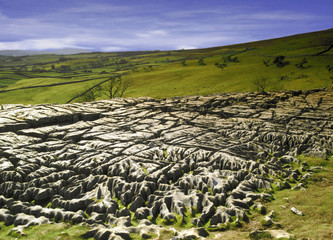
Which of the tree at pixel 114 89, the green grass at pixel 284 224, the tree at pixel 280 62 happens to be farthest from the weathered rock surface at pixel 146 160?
the tree at pixel 280 62

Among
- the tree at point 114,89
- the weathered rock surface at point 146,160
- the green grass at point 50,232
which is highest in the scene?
the tree at point 114,89

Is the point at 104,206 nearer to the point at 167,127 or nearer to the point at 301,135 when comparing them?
the point at 167,127

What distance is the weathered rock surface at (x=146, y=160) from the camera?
2405 centimetres

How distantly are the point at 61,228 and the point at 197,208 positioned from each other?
46.2 ft

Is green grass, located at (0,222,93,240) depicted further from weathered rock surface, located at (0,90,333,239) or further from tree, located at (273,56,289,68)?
tree, located at (273,56,289,68)

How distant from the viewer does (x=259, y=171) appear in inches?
1180

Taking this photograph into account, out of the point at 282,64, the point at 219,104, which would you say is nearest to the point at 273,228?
the point at 219,104

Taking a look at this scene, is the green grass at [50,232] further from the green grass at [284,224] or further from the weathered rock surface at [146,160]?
the weathered rock surface at [146,160]

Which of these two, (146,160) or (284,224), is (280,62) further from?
(284,224)

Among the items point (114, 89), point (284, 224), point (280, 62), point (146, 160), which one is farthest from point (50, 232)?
point (280, 62)

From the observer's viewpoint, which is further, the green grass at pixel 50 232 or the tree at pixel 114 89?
the tree at pixel 114 89

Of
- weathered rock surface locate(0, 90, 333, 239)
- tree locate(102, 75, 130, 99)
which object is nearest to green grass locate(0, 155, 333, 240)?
weathered rock surface locate(0, 90, 333, 239)

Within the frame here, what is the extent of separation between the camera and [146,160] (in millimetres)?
32656

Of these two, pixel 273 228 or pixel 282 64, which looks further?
pixel 282 64
